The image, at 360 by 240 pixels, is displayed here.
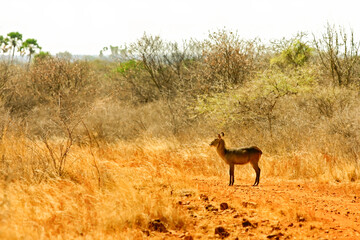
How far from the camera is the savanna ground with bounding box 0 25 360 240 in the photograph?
17.3 ft

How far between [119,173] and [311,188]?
4.27 meters

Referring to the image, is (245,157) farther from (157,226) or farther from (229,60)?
(229,60)

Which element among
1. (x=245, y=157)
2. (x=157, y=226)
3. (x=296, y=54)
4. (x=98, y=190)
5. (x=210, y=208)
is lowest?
(x=157, y=226)

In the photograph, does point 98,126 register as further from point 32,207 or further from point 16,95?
point 32,207

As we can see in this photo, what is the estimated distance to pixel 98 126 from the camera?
698 inches

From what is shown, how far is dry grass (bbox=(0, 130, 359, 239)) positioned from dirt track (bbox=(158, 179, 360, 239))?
0.23 metres

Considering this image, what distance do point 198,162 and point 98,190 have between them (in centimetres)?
555

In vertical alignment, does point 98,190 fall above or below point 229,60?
below

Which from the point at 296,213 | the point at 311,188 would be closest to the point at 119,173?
the point at 296,213

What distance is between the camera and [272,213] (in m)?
5.73

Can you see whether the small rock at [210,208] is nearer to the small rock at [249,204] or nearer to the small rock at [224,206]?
the small rock at [224,206]

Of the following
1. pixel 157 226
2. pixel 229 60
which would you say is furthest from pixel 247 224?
pixel 229 60

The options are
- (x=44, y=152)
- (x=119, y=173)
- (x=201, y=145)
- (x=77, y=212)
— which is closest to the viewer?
(x=77, y=212)

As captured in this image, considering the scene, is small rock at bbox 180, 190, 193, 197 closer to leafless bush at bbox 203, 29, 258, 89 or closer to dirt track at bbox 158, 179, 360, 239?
dirt track at bbox 158, 179, 360, 239
